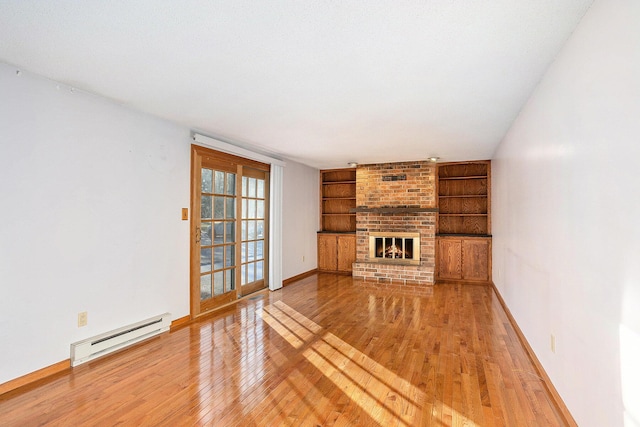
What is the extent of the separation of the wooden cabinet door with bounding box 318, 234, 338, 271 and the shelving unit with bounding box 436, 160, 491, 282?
2209 mm

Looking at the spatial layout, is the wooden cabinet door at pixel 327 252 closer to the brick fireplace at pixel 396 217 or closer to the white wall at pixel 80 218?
the brick fireplace at pixel 396 217

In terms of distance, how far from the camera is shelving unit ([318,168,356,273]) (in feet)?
24.2

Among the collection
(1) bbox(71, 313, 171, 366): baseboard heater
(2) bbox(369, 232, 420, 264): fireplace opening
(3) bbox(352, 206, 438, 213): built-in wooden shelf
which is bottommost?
(1) bbox(71, 313, 171, 366): baseboard heater

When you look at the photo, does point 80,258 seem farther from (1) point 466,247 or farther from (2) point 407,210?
(1) point 466,247

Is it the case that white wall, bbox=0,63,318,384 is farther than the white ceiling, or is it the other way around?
white wall, bbox=0,63,318,384

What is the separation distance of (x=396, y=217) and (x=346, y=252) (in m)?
1.39

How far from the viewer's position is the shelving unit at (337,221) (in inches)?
291

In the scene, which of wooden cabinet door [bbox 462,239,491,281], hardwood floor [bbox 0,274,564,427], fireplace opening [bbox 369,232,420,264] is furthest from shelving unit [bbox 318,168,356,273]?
hardwood floor [bbox 0,274,564,427]

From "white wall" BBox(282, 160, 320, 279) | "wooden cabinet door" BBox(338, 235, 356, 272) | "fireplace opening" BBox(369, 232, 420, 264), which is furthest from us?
"wooden cabinet door" BBox(338, 235, 356, 272)

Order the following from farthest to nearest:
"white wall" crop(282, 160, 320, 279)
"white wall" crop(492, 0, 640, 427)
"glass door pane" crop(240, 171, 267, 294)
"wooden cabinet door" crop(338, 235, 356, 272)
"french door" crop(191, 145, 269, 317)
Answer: "wooden cabinet door" crop(338, 235, 356, 272) → "white wall" crop(282, 160, 320, 279) → "glass door pane" crop(240, 171, 267, 294) → "french door" crop(191, 145, 269, 317) → "white wall" crop(492, 0, 640, 427)

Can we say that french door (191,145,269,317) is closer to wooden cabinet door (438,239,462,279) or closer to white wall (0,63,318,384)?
white wall (0,63,318,384)

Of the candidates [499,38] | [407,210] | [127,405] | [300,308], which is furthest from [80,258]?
[407,210]

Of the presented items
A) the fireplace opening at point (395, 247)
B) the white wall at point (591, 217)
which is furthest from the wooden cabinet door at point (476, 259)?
the white wall at point (591, 217)

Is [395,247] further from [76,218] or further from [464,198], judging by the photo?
[76,218]
